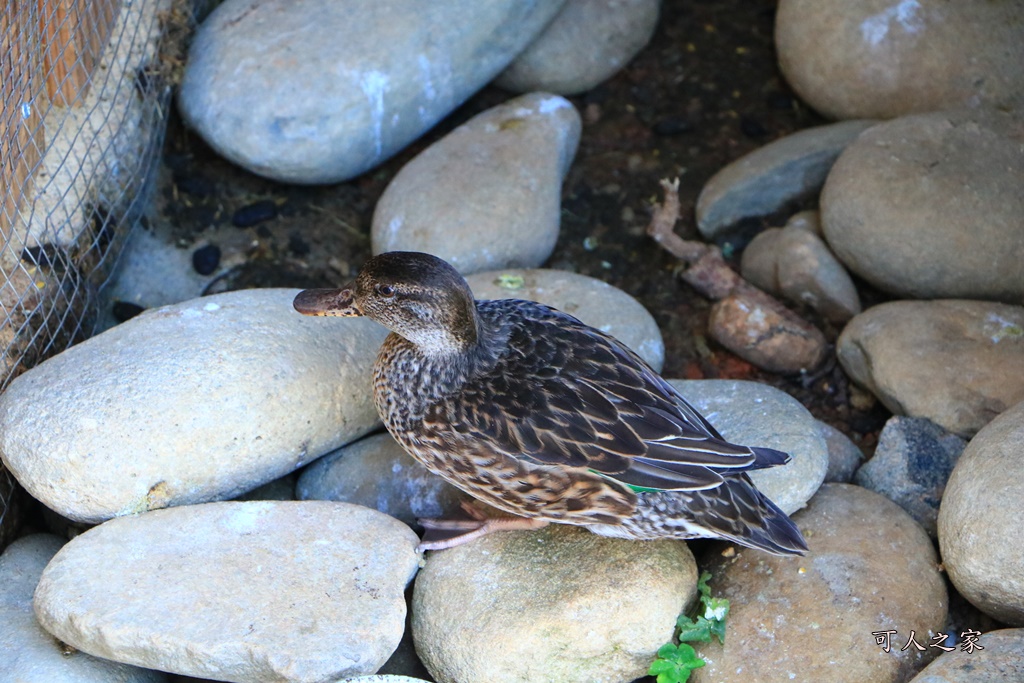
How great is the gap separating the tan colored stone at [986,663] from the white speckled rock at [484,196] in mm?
2293

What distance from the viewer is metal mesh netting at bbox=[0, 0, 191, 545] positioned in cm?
379

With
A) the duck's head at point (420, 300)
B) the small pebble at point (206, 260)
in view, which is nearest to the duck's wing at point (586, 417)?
the duck's head at point (420, 300)

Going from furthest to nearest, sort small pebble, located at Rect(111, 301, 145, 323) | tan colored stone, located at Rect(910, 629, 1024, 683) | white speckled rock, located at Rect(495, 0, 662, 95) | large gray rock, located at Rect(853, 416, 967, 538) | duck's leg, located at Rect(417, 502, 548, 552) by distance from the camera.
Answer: white speckled rock, located at Rect(495, 0, 662, 95) < small pebble, located at Rect(111, 301, 145, 323) < large gray rock, located at Rect(853, 416, 967, 538) < duck's leg, located at Rect(417, 502, 548, 552) < tan colored stone, located at Rect(910, 629, 1024, 683)

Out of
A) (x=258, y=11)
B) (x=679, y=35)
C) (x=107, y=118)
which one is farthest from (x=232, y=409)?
(x=679, y=35)

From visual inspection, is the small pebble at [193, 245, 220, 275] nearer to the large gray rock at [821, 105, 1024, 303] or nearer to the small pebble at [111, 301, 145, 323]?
the small pebble at [111, 301, 145, 323]

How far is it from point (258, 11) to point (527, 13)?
1225 millimetres

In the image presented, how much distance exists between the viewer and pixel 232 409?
3529mm

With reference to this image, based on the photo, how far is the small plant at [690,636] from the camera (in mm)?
3230

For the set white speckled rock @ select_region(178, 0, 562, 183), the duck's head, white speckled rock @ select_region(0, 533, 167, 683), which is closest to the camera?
white speckled rock @ select_region(0, 533, 167, 683)

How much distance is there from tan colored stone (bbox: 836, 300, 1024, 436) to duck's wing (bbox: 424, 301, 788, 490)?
90 cm

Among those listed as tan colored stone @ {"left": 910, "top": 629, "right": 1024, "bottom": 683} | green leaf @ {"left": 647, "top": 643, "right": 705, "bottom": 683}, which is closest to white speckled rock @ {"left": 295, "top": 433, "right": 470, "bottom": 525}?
green leaf @ {"left": 647, "top": 643, "right": 705, "bottom": 683}

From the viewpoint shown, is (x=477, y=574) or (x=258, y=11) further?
(x=258, y=11)

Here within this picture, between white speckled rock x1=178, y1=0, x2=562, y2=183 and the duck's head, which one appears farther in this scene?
white speckled rock x1=178, y1=0, x2=562, y2=183

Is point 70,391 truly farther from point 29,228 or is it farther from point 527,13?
point 527,13
